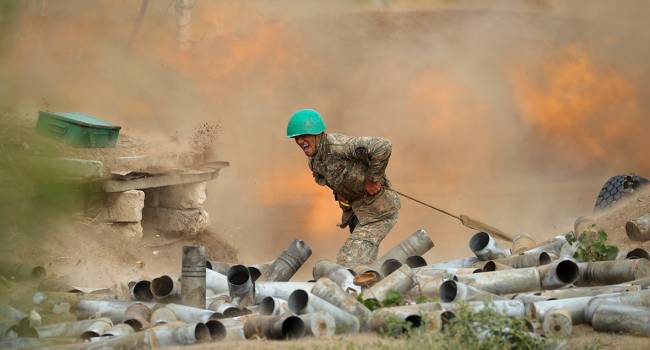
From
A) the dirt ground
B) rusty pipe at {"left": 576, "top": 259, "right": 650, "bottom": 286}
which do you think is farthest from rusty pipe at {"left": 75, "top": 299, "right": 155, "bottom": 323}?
rusty pipe at {"left": 576, "top": 259, "right": 650, "bottom": 286}

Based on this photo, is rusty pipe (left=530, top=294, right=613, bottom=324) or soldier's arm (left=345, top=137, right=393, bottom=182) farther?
soldier's arm (left=345, top=137, right=393, bottom=182)

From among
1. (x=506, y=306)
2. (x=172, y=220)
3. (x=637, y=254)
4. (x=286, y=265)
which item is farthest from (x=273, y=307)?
(x=172, y=220)

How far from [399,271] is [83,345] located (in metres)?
2.70

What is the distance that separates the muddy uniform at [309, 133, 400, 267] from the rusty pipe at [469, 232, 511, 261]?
3.27 feet

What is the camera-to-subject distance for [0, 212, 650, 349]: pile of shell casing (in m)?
6.48

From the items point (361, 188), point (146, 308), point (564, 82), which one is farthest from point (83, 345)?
point (564, 82)

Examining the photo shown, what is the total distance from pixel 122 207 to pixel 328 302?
6.29 m

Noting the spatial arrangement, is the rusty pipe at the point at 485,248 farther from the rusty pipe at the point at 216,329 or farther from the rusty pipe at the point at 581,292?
the rusty pipe at the point at 216,329

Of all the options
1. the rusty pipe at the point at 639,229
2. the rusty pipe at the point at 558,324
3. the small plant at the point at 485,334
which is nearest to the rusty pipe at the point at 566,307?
the rusty pipe at the point at 558,324

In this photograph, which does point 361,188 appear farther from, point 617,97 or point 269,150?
point 617,97

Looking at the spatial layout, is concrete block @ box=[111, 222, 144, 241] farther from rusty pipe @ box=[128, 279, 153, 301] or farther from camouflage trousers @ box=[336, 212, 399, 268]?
rusty pipe @ box=[128, 279, 153, 301]

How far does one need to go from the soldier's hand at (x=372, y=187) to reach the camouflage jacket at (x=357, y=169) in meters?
0.04

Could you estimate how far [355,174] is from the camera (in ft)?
32.6

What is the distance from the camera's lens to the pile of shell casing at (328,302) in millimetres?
6480
